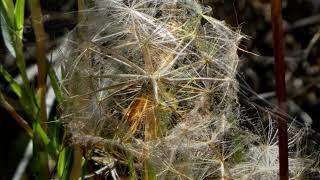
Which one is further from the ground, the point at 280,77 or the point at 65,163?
the point at 280,77

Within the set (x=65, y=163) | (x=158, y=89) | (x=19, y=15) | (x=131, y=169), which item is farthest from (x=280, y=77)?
(x=19, y=15)

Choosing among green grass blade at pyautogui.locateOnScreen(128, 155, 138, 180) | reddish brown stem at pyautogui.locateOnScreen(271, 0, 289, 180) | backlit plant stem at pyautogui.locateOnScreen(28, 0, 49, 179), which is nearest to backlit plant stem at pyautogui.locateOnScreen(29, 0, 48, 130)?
backlit plant stem at pyautogui.locateOnScreen(28, 0, 49, 179)

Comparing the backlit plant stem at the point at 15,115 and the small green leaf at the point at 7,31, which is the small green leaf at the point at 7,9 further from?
the backlit plant stem at the point at 15,115

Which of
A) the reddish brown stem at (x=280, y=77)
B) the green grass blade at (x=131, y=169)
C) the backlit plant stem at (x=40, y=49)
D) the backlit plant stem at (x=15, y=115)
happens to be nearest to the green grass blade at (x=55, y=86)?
the backlit plant stem at (x=40, y=49)

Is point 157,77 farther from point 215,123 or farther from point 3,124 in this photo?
point 3,124

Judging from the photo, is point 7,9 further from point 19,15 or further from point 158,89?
point 158,89
